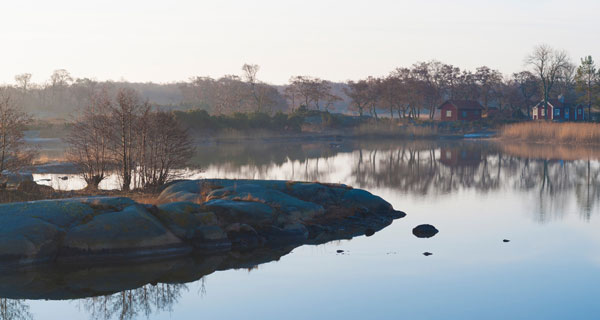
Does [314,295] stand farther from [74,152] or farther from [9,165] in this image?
[74,152]

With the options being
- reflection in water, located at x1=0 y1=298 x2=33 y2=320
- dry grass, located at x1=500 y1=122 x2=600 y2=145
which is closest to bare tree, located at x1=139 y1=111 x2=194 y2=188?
reflection in water, located at x1=0 y1=298 x2=33 y2=320

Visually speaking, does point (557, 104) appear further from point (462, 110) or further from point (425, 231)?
point (425, 231)

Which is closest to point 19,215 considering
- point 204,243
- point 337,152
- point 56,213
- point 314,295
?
point 56,213

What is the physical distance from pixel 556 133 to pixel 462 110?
106 feet

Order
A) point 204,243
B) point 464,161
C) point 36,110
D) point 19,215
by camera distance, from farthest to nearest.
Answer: point 36,110
point 464,161
point 204,243
point 19,215

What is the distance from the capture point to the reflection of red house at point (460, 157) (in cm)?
4291

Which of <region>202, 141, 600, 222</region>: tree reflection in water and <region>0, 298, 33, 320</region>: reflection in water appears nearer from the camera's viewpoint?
<region>0, 298, 33, 320</region>: reflection in water

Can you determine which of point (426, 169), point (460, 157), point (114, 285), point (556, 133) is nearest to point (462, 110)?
point (556, 133)

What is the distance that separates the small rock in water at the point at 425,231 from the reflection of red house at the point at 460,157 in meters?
23.4

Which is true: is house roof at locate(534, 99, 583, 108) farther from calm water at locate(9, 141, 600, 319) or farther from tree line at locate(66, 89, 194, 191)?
tree line at locate(66, 89, 194, 191)

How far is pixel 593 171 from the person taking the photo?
36312mm

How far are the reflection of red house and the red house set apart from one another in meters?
38.9

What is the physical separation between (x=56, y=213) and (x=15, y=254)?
1517 mm

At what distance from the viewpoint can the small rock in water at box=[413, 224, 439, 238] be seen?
1823 cm
